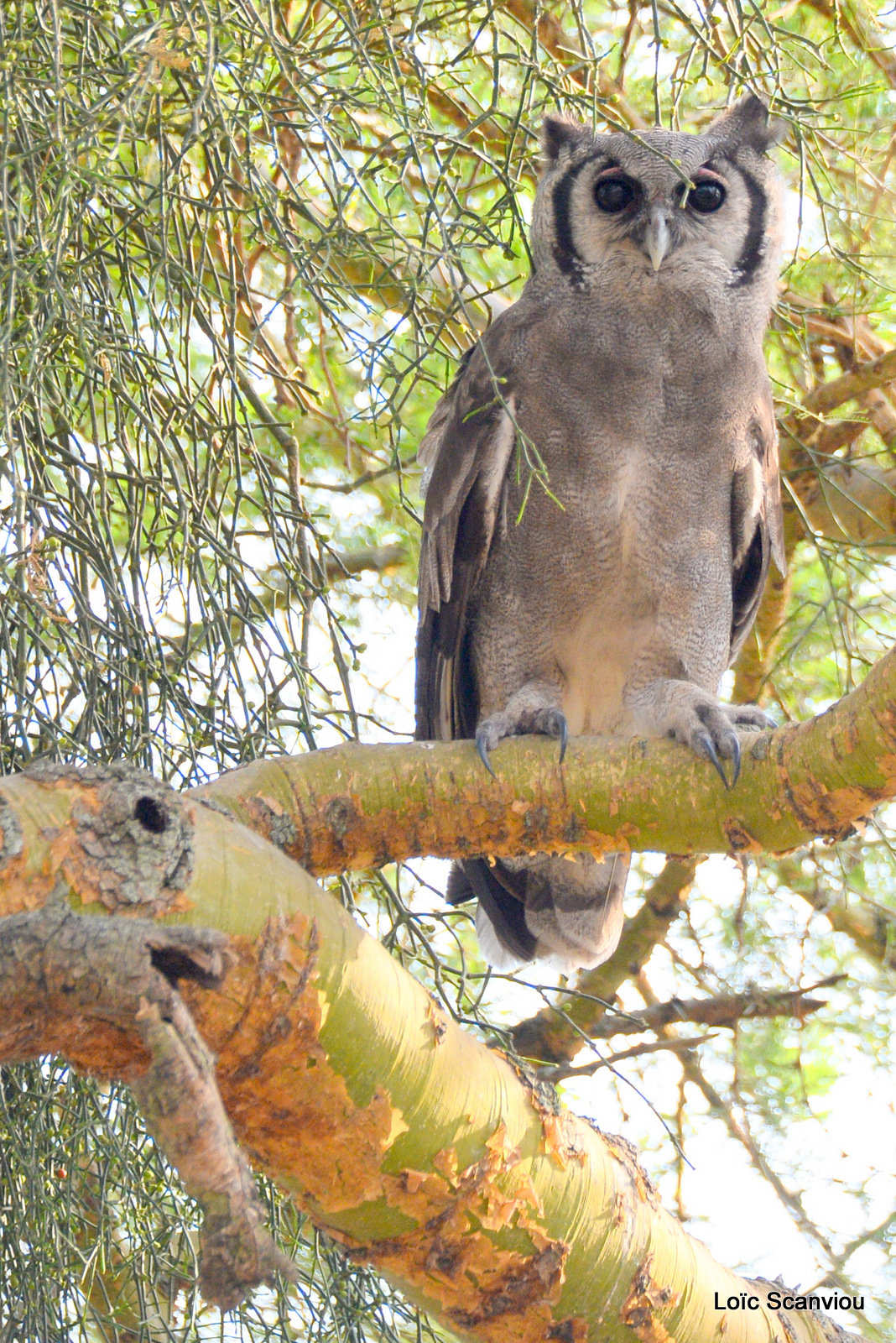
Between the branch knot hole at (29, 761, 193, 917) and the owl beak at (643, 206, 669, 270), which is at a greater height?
the owl beak at (643, 206, 669, 270)

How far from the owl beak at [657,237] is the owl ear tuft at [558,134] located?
0.96ft

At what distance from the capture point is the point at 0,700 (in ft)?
4.77

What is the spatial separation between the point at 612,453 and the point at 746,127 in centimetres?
70

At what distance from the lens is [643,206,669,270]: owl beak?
2.17 m

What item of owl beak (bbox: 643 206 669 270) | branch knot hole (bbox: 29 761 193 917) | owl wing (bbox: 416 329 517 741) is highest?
owl beak (bbox: 643 206 669 270)

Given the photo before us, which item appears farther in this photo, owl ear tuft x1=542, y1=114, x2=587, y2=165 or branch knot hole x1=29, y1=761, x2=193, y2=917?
owl ear tuft x1=542, y1=114, x2=587, y2=165

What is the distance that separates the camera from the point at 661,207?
2.21 m

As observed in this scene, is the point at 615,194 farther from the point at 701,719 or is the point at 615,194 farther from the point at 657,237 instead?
the point at 701,719

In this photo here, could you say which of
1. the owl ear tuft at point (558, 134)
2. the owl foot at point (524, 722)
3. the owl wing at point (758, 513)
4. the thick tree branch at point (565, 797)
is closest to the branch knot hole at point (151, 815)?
the thick tree branch at point (565, 797)

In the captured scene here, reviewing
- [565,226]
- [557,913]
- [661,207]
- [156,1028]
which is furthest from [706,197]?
[156,1028]

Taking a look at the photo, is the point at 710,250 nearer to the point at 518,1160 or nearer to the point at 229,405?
the point at 229,405

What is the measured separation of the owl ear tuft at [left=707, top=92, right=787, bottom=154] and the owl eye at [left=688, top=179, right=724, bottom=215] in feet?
0.36

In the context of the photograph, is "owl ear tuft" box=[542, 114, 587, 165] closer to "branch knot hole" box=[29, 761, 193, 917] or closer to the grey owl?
the grey owl

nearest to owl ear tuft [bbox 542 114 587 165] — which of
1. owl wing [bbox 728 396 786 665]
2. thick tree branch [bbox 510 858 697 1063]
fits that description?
owl wing [bbox 728 396 786 665]
